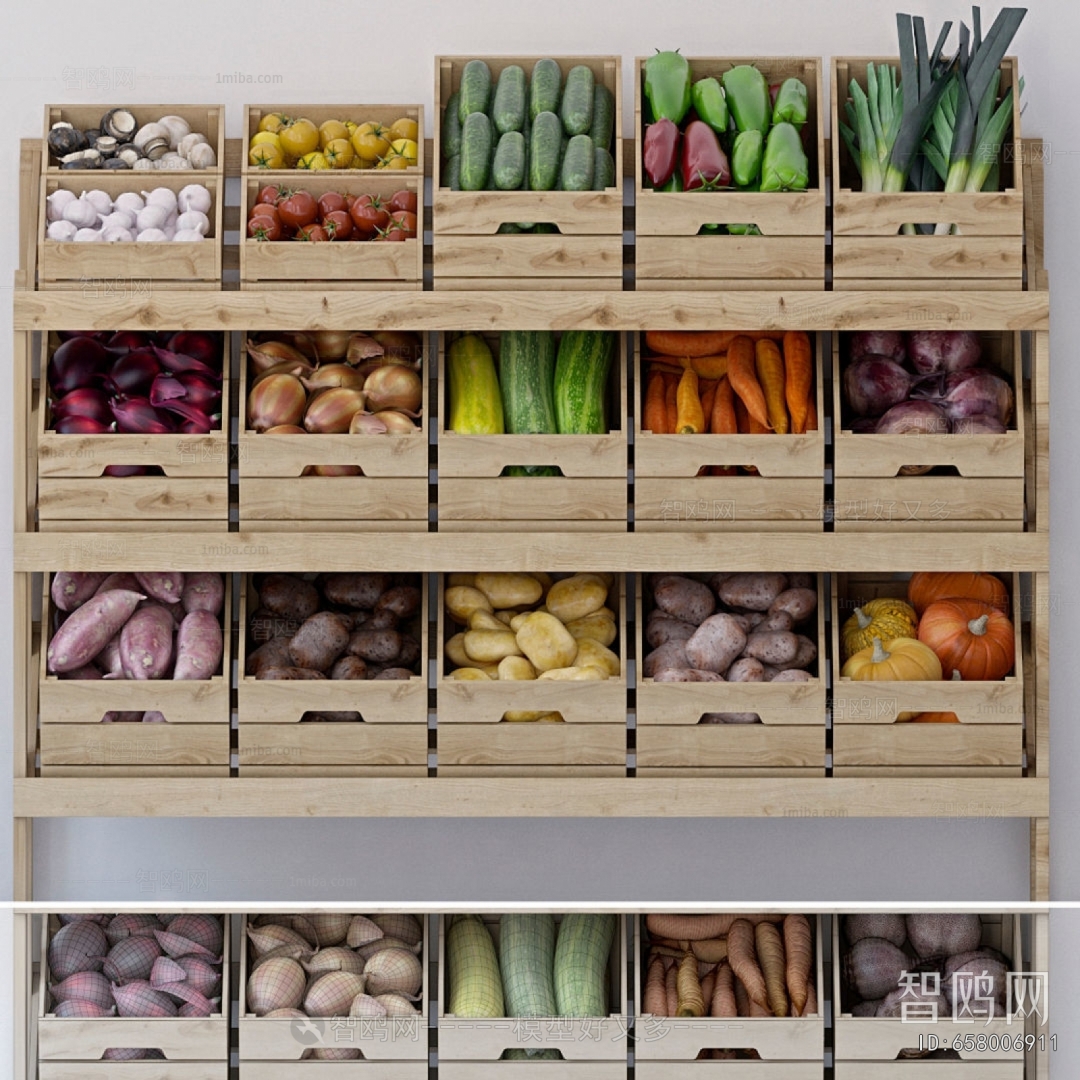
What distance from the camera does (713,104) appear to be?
6.95 ft

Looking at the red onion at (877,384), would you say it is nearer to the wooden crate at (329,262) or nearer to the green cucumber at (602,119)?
the green cucumber at (602,119)

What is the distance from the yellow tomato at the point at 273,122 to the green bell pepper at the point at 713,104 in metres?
0.72

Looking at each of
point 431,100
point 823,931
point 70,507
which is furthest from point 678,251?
Answer: point 823,931

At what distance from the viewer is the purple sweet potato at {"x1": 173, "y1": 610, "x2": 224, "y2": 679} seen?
214 centimetres

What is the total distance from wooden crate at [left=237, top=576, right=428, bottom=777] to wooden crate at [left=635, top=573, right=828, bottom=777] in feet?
1.27

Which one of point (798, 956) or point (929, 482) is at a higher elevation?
point (929, 482)

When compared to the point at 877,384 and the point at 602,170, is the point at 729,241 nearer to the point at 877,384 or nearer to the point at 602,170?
the point at 602,170

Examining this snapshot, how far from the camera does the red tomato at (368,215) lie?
2.11m

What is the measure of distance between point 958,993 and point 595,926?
0.64 m

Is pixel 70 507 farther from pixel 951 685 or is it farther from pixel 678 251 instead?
pixel 951 685

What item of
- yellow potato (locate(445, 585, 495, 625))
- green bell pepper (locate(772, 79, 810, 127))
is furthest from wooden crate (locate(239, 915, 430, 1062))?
green bell pepper (locate(772, 79, 810, 127))

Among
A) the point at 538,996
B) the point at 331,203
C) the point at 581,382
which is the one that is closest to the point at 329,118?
the point at 331,203

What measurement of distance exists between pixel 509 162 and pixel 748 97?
417 millimetres

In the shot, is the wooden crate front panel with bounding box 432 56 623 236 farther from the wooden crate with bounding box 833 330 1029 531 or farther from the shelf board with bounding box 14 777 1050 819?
the shelf board with bounding box 14 777 1050 819
